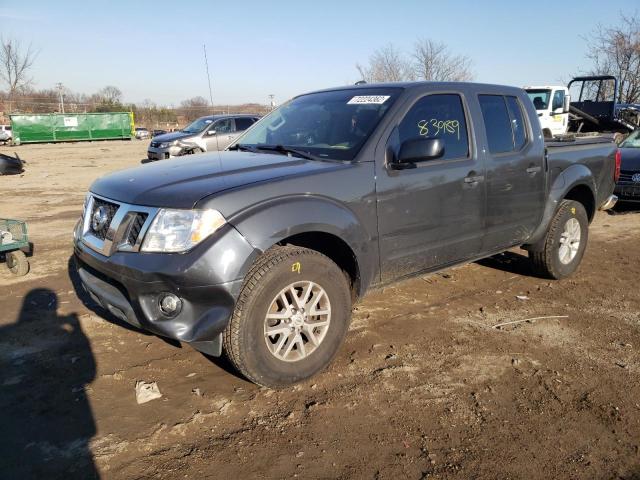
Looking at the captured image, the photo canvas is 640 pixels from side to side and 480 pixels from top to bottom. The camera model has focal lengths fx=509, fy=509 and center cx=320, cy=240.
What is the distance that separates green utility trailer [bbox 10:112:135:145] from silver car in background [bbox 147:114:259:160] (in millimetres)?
22819

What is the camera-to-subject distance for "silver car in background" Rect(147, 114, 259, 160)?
51.5 ft

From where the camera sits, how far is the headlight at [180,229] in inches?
108

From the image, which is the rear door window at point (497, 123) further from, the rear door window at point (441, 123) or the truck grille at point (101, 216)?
the truck grille at point (101, 216)

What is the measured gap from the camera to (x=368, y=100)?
3.84m

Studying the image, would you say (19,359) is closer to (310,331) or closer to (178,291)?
(178,291)

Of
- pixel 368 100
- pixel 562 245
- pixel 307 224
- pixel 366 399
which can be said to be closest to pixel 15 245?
pixel 307 224

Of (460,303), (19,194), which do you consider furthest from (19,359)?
(19,194)

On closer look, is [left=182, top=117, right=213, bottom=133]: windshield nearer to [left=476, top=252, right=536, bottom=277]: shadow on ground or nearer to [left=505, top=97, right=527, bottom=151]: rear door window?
[left=476, top=252, right=536, bottom=277]: shadow on ground

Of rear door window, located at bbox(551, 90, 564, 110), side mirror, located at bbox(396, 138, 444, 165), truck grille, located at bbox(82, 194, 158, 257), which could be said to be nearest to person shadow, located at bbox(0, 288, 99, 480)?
truck grille, located at bbox(82, 194, 158, 257)

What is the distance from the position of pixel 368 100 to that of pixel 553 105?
1423cm

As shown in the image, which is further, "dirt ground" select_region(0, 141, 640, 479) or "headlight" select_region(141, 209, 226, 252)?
"headlight" select_region(141, 209, 226, 252)

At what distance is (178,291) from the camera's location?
8.95 ft

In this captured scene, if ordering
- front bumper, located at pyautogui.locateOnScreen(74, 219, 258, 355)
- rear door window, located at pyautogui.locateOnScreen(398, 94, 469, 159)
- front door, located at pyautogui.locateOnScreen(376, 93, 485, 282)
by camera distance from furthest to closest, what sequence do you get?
1. rear door window, located at pyautogui.locateOnScreen(398, 94, 469, 159)
2. front door, located at pyautogui.locateOnScreen(376, 93, 485, 282)
3. front bumper, located at pyautogui.locateOnScreen(74, 219, 258, 355)

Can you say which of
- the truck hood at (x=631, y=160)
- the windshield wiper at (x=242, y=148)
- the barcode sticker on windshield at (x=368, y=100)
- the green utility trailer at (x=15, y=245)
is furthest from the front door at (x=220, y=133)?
the barcode sticker on windshield at (x=368, y=100)
